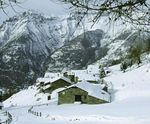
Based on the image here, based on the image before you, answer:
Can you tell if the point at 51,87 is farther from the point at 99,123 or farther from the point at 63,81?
the point at 99,123

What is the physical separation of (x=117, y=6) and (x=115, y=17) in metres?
0.15

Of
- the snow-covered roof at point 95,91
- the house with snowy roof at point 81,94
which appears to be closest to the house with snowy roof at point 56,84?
the snow-covered roof at point 95,91

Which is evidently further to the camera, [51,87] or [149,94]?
[51,87]

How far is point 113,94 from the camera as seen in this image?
62.0 metres

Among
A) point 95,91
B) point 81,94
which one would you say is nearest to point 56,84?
point 95,91

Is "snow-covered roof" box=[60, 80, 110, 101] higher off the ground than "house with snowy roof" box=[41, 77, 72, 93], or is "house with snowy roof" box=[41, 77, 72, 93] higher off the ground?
"house with snowy roof" box=[41, 77, 72, 93]

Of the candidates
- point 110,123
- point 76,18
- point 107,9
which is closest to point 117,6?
point 107,9

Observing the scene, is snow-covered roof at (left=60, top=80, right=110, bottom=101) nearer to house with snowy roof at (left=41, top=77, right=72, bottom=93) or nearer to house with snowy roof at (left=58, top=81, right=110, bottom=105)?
house with snowy roof at (left=58, top=81, right=110, bottom=105)

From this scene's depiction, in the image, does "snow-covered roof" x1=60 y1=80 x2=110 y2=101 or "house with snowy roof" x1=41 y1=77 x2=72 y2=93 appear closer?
"snow-covered roof" x1=60 y1=80 x2=110 y2=101

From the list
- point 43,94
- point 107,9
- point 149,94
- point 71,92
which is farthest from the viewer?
point 43,94

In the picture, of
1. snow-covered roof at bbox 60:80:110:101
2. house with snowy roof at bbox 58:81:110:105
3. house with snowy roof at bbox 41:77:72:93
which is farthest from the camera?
house with snowy roof at bbox 41:77:72:93

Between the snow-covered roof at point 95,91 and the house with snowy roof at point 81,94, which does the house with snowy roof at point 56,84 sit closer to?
the snow-covered roof at point 95,91

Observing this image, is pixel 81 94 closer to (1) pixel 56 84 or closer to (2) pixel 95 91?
(2) pixel 95 91

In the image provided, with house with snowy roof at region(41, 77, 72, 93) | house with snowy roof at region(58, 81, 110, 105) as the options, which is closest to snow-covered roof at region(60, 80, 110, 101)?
house with snowy roof at region(58, 81, 110, 105)
